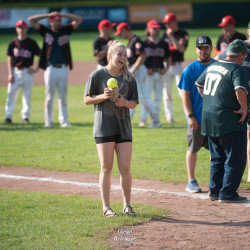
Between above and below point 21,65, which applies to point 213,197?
below

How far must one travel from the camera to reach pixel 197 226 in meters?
5.82

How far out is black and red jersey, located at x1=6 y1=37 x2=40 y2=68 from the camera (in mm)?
13094

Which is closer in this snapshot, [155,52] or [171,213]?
[171,213]

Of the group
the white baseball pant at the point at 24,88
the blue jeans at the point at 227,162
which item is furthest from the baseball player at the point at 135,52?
the blue jeans at the point at 227,162

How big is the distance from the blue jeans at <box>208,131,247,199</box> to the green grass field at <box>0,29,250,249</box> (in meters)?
0.90

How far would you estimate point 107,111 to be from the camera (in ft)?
19.8

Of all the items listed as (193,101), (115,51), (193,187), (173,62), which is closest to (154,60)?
(173,62)

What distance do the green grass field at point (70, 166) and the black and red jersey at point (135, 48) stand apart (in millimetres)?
1641

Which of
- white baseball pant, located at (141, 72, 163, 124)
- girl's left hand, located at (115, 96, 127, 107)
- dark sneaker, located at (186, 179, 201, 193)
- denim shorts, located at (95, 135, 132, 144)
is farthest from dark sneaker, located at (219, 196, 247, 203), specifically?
white baseball pant, located at (141, 72, 163, 124)

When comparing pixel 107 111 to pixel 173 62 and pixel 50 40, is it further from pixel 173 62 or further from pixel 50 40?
pixel 173 62

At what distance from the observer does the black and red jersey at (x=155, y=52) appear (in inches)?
492

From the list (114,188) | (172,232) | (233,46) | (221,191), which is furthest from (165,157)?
(172,232)

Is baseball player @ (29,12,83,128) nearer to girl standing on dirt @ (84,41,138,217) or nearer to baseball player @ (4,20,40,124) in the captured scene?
baseball player @ (4,20,40,124)

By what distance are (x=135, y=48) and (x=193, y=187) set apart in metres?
5.42
